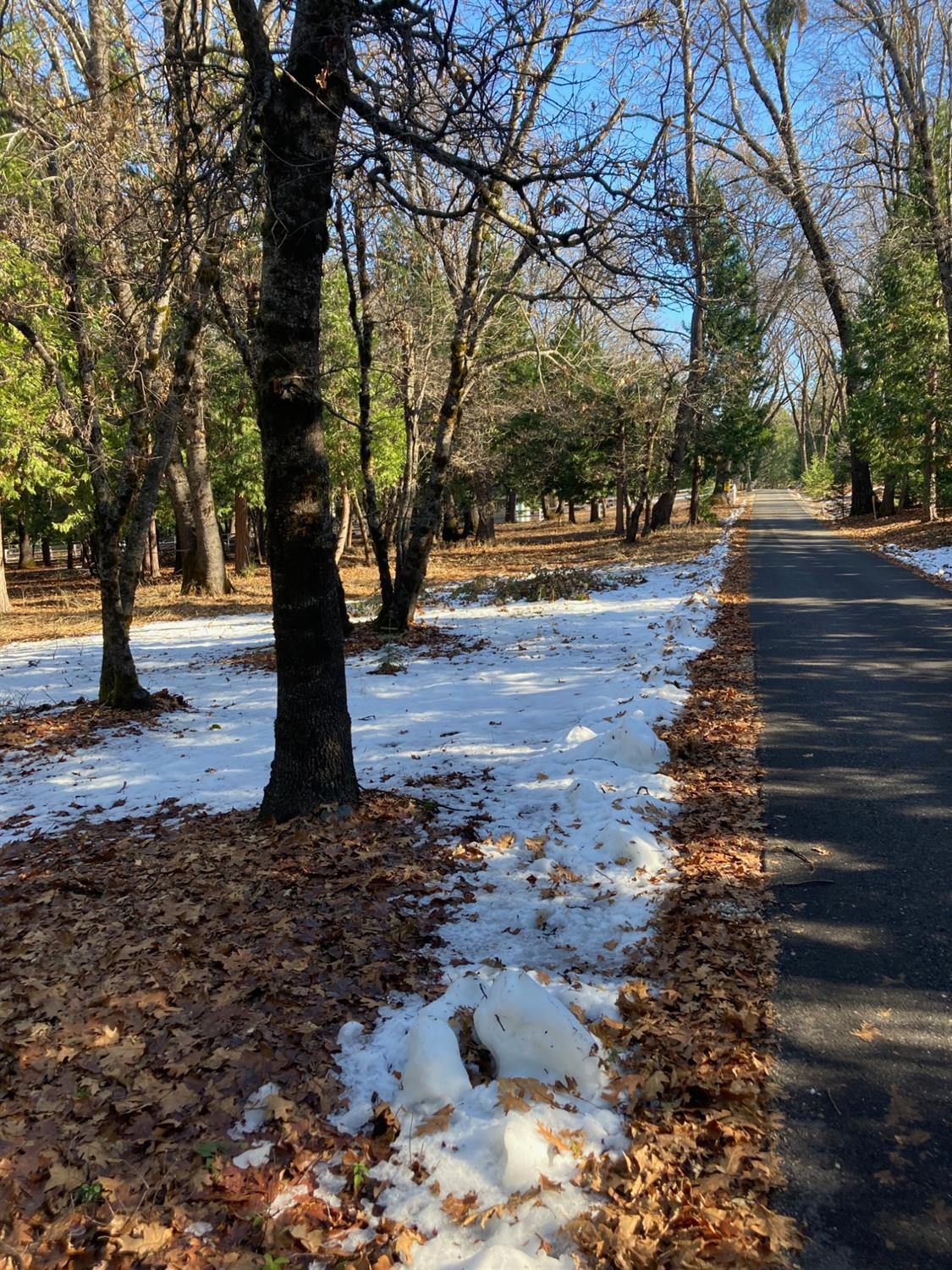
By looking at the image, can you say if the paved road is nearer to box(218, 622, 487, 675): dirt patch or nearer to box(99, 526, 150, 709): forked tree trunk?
box(218, 622, 487, 675): dirt patch

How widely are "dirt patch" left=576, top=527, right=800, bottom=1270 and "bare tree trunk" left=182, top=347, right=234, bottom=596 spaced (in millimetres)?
16992

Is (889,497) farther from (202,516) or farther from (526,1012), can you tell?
(526,1012)

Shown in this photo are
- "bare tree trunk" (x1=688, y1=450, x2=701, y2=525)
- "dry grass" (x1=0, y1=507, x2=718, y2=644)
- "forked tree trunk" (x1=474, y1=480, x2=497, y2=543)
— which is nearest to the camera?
"dry grass" (x1=0, y1=507, x2=718, y2=644)

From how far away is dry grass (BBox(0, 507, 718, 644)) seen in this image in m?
17.1

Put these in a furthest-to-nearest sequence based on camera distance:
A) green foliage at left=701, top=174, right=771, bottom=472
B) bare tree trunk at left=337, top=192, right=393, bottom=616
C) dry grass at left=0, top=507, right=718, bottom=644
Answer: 1. green foliage at left=701, top=174, right=771, bottom=472
2. dry grass at left=0, top=507, right=718, bottom=644
3. bare tree trunk at left=337, top=192, right=393, bottom=616

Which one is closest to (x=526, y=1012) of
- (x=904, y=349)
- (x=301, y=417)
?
(x=301, y=417)

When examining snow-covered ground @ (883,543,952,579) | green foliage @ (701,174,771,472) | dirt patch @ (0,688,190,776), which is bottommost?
dirt patch @ (0,688,190,776)

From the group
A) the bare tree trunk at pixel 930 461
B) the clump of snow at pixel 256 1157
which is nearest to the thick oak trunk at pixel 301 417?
the clump of snow at pixel 256 1157

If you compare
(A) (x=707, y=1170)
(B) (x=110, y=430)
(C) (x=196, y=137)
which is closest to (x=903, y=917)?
(A) (x=707, y=1170)

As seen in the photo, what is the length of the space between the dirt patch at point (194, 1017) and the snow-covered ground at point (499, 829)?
12cm

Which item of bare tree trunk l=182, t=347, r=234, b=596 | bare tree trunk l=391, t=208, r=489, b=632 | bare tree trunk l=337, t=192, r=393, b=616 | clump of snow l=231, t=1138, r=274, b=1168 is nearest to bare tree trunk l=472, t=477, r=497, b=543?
bare tree trunk l=182, t=347, r=234, b=596

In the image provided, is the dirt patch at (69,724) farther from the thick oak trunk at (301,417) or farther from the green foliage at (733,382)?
the green foliage at (733,382)

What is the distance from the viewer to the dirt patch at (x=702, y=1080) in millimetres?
2166

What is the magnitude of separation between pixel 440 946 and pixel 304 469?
274 cm
